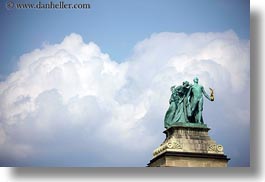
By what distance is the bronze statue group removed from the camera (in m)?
44.9

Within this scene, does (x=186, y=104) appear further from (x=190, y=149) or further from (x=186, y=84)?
(x=190, y=149)

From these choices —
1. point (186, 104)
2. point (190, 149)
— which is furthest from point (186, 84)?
point (190, 149)

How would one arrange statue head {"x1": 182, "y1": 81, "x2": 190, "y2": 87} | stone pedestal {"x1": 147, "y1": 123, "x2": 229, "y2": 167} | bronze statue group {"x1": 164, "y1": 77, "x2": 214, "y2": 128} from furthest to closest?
statue head {"x1": 182, "y1": 81, "x2": 190, "y2": 87} → bronze statue group {"x1": 164, "y1": 77, "x2": 214, "y2": 128} → stone pedestal {"x1": 147, "y1": 123, "x2": 229, "y2": 167}

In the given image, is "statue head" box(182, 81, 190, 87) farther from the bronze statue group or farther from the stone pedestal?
the stone pedestal

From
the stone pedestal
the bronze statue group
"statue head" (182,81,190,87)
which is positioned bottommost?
the stone pedestal

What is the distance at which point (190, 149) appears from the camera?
44.2 meters

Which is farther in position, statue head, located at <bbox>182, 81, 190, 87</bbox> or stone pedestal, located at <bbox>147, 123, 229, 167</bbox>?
statue head, located at <bbox>182, 81, 190, 87</bbox>

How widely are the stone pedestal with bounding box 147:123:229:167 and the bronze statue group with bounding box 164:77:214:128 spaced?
1.10 feet

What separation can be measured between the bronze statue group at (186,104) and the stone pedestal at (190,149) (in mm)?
337

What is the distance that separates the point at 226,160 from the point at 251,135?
134cm

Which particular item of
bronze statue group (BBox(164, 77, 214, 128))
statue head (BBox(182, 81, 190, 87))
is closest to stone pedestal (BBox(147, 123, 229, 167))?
bronze statue group (BBox(164, 77, 214, 128))

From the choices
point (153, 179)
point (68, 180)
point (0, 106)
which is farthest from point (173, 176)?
point (0, 106)

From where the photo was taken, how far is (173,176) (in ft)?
143

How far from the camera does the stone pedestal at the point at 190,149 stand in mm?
44031
